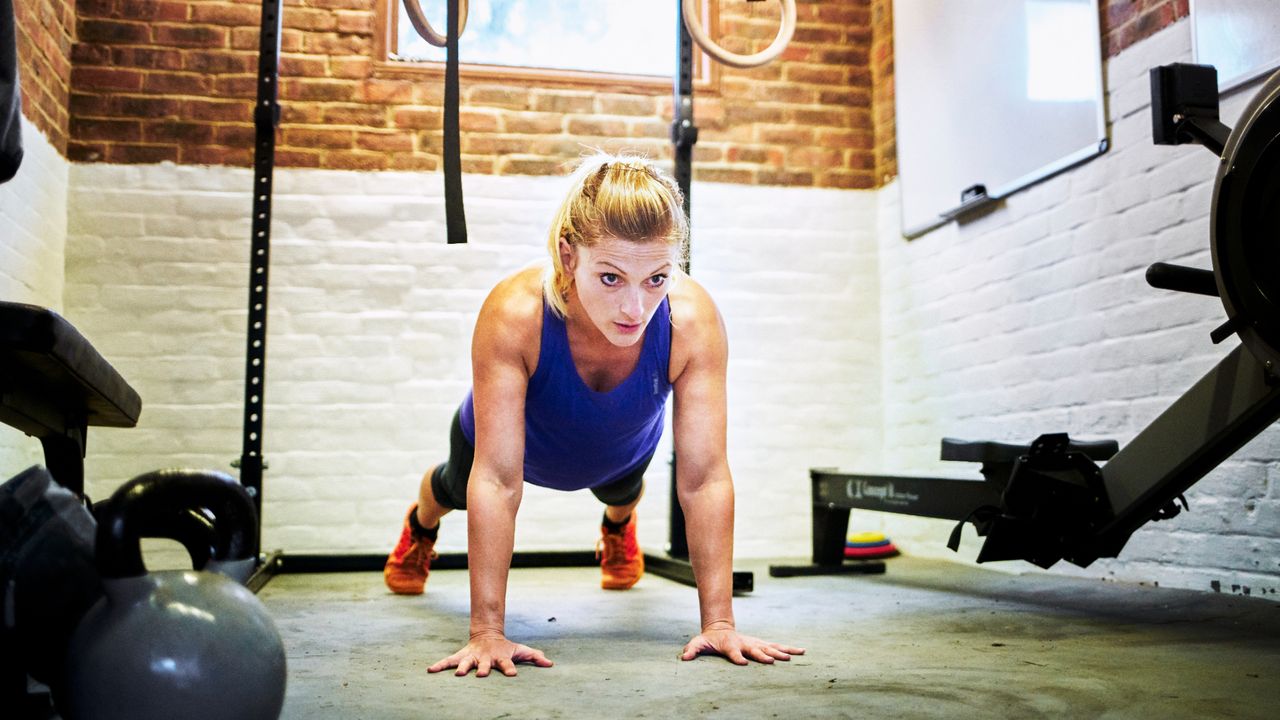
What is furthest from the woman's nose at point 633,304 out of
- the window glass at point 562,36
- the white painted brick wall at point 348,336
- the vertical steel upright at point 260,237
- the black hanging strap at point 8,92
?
the window glass at point 562,36

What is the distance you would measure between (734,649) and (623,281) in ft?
2.12

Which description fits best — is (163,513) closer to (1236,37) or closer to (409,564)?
(409,564)

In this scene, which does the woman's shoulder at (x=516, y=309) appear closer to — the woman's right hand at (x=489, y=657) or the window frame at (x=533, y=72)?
the woman's right hand at (x=489, y=657)

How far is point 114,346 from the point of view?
379 centimetres

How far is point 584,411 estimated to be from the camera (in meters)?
2.00

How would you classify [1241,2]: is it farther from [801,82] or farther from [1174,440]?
[801,82]

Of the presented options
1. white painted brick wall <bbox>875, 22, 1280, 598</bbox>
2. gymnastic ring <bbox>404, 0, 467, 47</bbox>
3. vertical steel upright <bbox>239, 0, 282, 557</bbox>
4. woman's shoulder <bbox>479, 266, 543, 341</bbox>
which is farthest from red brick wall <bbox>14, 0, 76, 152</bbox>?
white painted brick wall <bbox>875, 22, 1280, 598</bbox>

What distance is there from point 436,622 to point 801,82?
3025 mm

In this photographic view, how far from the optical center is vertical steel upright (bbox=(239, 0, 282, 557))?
2.84 meters

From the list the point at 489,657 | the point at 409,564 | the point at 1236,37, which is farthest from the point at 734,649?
the point at 1236,37

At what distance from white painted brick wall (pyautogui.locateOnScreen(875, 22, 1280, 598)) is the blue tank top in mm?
1012

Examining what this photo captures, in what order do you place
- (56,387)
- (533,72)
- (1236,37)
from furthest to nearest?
(533,72), (1236,37), (56,387)

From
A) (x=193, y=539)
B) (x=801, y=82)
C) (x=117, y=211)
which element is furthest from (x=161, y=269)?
(x=193, y=539)

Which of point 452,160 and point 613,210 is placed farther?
point 452,160
